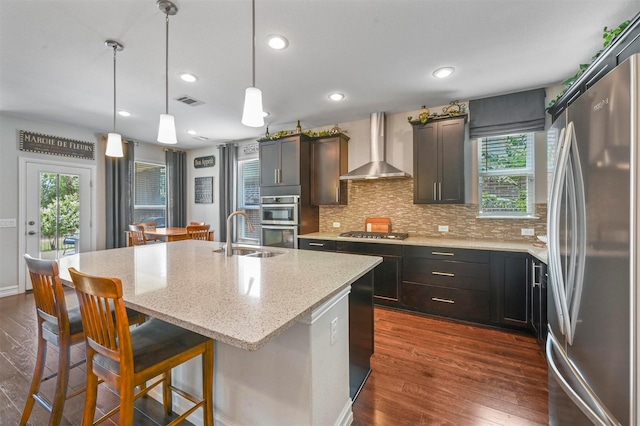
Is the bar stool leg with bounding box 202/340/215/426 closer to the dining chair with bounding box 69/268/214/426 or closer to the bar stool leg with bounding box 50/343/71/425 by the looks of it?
the dining chair with bounding box 69/268/214/426

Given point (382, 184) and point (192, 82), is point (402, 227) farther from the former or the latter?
point (192, 82)

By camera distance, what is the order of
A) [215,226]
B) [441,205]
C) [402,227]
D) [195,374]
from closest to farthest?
[195,374] → [441,205] → [402,227] → [215,226]

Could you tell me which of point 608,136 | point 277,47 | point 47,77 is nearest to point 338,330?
point 608,136

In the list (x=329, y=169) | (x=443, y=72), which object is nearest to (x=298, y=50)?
(x=443, y=72)

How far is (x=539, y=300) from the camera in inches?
95.5

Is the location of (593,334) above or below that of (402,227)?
below

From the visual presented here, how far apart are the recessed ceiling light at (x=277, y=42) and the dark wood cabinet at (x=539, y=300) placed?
2.86m

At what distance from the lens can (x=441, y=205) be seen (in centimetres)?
364

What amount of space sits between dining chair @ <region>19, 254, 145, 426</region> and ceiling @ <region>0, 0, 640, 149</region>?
1724 millimetres

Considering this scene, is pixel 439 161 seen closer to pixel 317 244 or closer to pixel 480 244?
pixel 480 244

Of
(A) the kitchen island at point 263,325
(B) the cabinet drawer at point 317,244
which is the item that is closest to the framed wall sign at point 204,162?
(B) the cabinet drawer at point 317,244

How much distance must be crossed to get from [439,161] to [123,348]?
344 cm

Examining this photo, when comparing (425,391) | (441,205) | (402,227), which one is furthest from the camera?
(402,227)

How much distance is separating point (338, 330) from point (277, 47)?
2.21 meters
